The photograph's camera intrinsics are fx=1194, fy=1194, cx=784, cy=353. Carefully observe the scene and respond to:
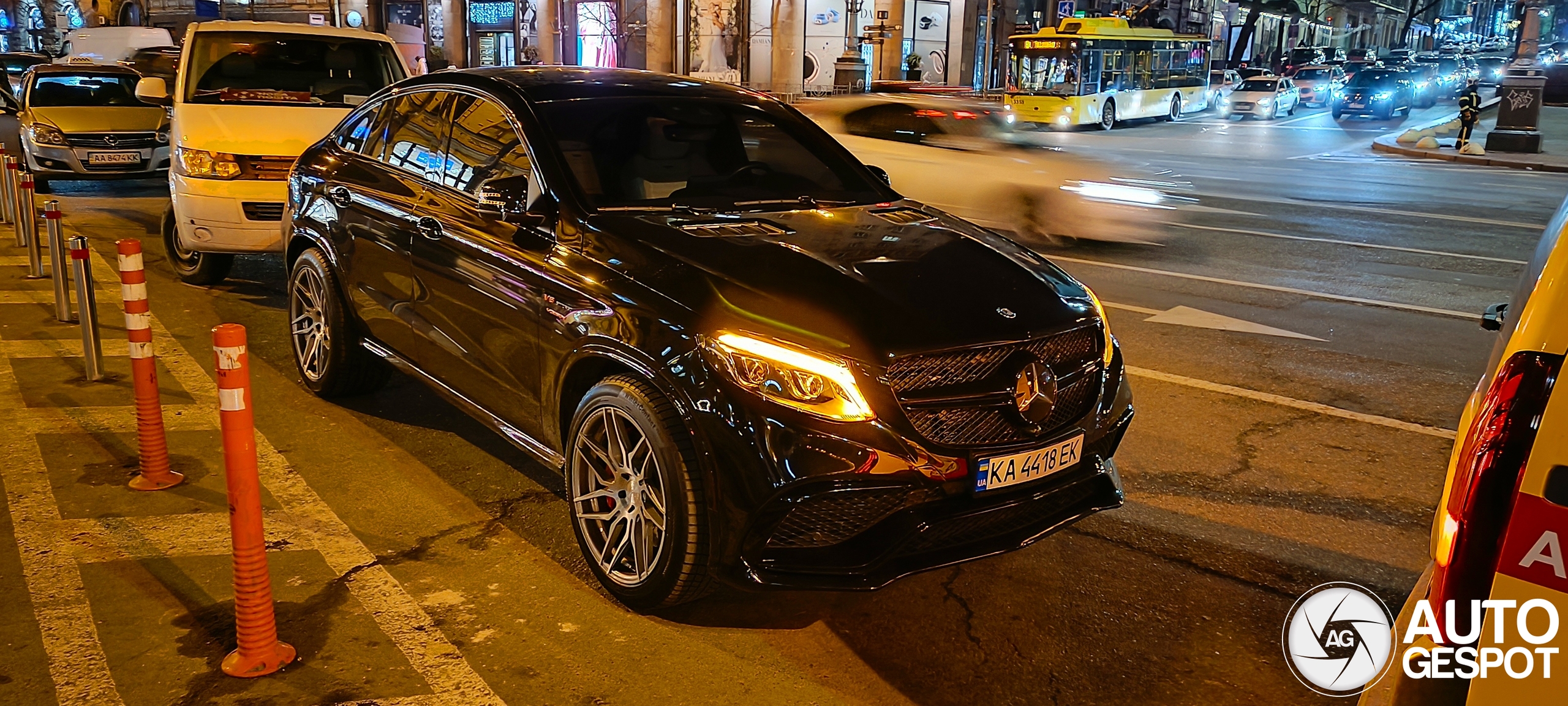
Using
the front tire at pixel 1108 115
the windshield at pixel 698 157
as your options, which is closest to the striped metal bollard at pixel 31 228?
the windshield at pixel 698 157

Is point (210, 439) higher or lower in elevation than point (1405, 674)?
lower

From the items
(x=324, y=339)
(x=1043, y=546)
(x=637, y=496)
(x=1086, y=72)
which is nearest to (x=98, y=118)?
(x=324, y=339)

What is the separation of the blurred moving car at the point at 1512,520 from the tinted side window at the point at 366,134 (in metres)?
4.85

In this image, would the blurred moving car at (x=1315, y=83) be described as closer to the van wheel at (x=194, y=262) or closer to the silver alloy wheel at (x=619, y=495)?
the van wheel at (x=194, y=262)

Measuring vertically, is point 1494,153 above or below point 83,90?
below

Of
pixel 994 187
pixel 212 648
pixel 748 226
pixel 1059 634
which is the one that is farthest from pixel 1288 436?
pixel 994 187

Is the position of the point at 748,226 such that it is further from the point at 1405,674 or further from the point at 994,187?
the point at 994,187

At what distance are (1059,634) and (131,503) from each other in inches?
143

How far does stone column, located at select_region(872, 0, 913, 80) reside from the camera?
4072 centimetres

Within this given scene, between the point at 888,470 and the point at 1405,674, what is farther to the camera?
the point at 888,470

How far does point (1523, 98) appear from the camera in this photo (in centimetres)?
2388

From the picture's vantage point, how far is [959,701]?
3.43 meters

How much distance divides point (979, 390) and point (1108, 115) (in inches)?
1243

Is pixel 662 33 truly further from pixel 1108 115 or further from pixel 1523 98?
pixel 1523 98
